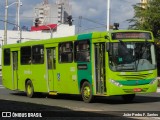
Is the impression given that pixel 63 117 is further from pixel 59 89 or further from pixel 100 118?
pixel 59 89

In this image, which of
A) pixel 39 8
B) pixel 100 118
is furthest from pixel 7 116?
pixel 39 8

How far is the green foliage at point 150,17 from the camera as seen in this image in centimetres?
5022

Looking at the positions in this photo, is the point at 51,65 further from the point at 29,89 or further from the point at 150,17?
the point at 150,17

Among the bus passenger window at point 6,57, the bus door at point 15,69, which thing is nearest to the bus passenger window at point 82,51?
the bus door at point 15,69

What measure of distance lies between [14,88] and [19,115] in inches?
531

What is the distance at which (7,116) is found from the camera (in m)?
12.8

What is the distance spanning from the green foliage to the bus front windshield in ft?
101

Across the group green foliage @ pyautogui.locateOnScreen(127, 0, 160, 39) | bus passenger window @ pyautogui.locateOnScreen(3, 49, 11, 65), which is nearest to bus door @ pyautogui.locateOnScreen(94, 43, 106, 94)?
bus passenger window @ pyautogui.locateOnScreen(3, 49, 11, 65)

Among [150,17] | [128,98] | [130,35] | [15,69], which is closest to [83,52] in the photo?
[130,35]

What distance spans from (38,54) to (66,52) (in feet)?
9.19

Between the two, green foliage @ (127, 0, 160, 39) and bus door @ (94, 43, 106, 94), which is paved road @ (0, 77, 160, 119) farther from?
green foliage @ (127, 0, 160, 39)

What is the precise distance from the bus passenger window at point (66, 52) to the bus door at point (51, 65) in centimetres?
66

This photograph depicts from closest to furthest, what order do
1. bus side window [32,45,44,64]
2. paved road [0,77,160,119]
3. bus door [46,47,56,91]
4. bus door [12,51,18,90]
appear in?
1. paved road [0,77,160,119]
2. bus door [46,47,56,91]
3. bus side window [32,45,44,64]
4. bus door [12,51,18,90]

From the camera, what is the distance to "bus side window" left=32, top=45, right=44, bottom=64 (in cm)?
2356
